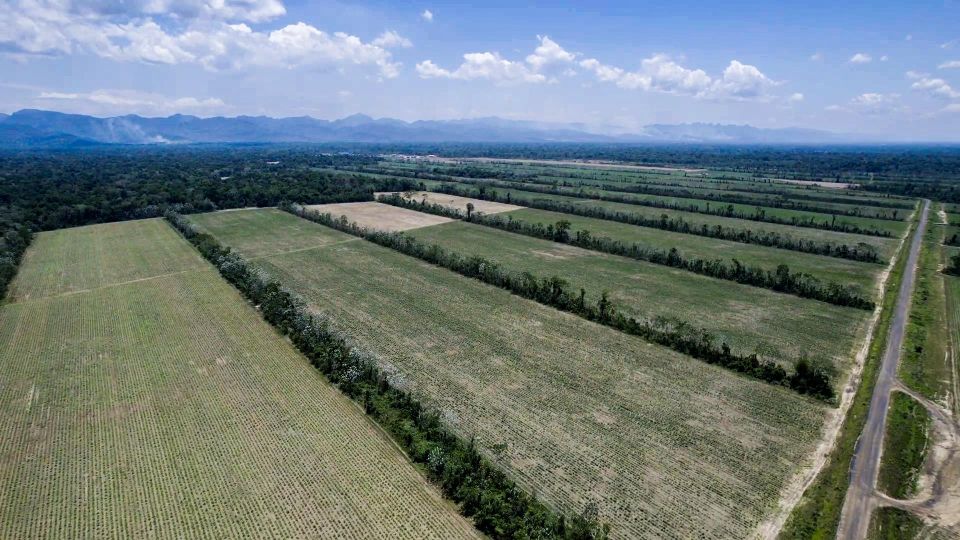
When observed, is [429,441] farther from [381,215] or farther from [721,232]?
[381,215]

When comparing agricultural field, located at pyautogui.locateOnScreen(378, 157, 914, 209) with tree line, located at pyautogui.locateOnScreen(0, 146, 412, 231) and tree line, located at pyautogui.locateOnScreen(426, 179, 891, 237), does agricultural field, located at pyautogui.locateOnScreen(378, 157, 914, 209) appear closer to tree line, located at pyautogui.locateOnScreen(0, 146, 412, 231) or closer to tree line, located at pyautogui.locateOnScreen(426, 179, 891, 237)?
tree line, located at pyautogui.locateOnScreen(426, 179, 891, 237)

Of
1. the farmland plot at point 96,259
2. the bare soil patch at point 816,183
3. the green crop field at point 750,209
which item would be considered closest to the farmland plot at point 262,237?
the farmland plot at point 96,259

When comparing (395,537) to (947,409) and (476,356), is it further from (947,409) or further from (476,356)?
(947,409)

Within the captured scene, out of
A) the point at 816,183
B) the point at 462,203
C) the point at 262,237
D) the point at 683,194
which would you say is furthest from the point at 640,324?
the point at 816,183

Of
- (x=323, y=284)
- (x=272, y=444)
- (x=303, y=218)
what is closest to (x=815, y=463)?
(x=272, y=444)

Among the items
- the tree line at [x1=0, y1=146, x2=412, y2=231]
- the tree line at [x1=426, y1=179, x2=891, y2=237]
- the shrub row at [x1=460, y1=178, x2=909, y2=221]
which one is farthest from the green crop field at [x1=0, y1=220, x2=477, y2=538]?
the shrub row at [x1=460, y1=178, x2=909, y2=221]

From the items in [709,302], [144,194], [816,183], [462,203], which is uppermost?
[816,183]
